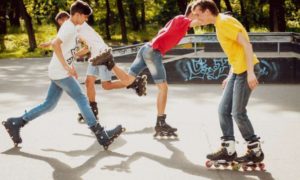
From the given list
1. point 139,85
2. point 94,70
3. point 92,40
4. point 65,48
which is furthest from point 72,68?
point 94,70

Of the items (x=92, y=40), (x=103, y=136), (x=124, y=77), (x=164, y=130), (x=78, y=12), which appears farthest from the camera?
(x=124, y=77)

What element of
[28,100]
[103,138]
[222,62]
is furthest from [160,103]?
[222,62]

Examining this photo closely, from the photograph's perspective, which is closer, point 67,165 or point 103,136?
point 67,165

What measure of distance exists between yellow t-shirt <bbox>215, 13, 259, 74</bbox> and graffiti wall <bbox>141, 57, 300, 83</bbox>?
716 cm

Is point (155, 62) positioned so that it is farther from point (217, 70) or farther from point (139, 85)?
point (217, 70)

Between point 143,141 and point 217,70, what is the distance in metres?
6.03

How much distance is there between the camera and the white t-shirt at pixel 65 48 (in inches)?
223

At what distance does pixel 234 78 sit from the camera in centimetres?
504

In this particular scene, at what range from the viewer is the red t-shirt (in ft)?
21.8

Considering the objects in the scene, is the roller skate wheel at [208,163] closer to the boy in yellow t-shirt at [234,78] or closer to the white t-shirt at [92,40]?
the boy in yellow t-shirt at [234,78]

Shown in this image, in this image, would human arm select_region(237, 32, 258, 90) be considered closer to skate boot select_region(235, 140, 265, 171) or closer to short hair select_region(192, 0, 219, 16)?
short hair select_region(192, 0, 219, 16)

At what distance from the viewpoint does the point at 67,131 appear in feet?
23.3

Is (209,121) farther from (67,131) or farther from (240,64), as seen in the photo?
(240,64)

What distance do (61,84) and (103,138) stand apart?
2.69 ft
